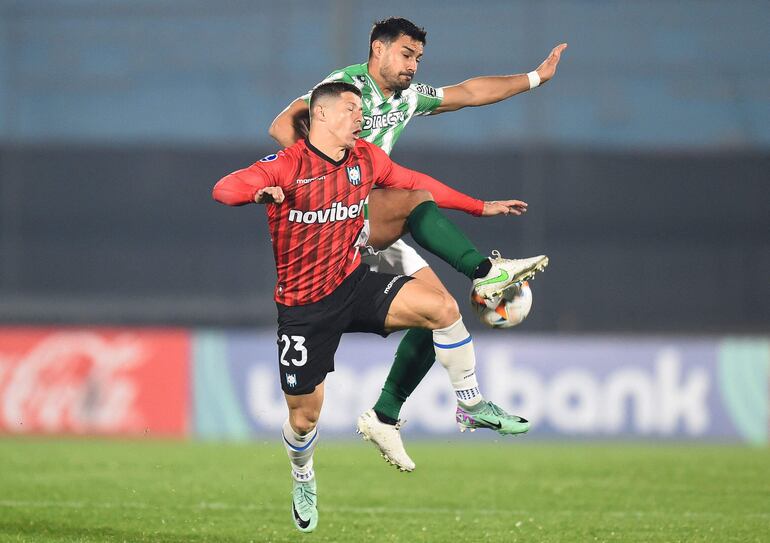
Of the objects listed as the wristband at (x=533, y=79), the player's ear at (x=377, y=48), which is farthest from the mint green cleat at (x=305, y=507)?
the wristband at (x=533, y=79)

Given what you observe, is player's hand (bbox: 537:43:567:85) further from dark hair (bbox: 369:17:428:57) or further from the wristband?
dark hair (bbox: 369:17:428:57)

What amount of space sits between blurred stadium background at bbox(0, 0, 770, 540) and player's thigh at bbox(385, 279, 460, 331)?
41.9 feet

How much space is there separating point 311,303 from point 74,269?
1726cm

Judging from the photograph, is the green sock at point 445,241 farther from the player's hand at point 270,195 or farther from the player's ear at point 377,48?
the player's hand at point 270,195

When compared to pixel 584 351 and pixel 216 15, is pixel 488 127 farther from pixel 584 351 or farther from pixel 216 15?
pixel 584 351

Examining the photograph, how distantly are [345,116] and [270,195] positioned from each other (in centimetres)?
79

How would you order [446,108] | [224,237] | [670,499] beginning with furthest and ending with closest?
[224,237] < [670,499] < [446,108]

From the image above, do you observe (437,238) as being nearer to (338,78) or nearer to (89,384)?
(338,78)

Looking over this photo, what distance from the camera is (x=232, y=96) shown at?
2453 centimetres

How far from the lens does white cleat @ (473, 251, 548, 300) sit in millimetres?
6676

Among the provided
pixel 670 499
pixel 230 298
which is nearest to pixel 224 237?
pixel 230 298

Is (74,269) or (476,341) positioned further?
(74,269)

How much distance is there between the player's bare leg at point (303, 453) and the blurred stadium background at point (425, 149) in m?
12.3

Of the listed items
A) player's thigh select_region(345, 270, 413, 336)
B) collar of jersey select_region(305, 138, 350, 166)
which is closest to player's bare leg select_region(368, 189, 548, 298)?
player's thigh select_region(345, 270, 413, 336)
